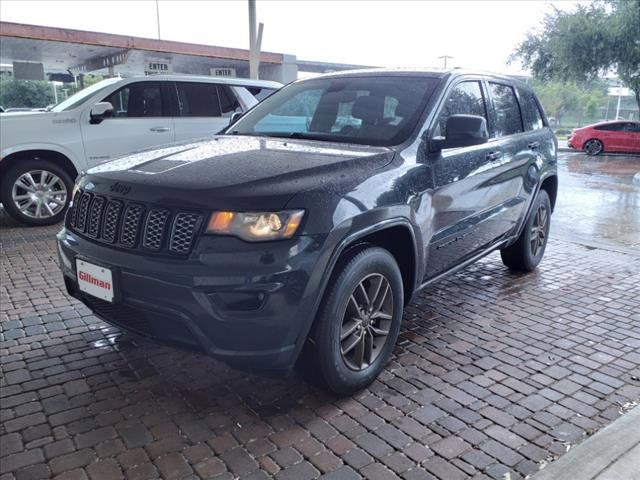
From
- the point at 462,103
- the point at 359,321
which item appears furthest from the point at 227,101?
the point at 359,321

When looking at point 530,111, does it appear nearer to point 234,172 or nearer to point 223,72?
point 234,172

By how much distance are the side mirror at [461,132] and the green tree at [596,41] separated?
1868 centimetres

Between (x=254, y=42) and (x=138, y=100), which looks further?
(x=254, y=42)

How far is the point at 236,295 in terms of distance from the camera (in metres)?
2.43

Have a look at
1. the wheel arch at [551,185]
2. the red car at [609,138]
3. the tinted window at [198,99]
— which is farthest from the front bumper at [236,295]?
the red car at [609,138]

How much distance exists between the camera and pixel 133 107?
764cm

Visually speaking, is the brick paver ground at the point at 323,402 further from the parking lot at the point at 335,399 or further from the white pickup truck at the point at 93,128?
the white pickup truck at the point at 93,128

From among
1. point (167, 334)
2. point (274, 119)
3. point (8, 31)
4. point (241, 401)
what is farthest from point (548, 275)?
point (8, 31)

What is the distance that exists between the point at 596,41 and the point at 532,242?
18.3 m

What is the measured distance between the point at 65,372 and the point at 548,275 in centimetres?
438

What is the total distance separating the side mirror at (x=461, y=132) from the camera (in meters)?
3.30

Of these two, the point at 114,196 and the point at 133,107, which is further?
the point at 133,107

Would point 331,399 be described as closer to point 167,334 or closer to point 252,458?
point 252,458

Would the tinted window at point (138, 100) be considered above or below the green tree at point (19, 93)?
below
